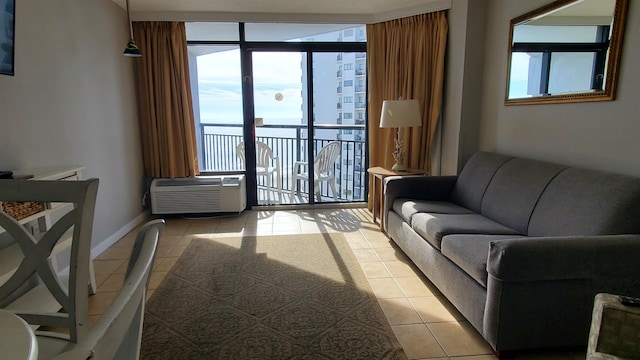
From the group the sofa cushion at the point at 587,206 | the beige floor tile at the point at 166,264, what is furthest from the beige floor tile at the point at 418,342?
the beige floor tile at the point at 166,264

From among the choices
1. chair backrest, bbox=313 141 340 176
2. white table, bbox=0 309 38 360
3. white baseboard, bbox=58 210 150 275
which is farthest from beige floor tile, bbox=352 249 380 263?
white table, bbox=0 309 38 360

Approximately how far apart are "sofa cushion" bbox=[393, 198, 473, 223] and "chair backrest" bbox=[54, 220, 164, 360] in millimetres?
2406

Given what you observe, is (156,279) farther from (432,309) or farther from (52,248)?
(432,309)

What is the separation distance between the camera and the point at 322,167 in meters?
4.77

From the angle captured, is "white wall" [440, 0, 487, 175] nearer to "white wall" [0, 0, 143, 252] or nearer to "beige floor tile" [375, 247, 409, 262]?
"beige floor tile" [375, 247, 409, 262]

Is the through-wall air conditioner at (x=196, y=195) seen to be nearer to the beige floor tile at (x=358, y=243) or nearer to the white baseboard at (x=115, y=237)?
the white baseboard at (x=115, y=237)

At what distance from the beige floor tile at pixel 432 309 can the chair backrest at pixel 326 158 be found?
2.62m

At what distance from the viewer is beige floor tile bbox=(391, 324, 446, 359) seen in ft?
6.06

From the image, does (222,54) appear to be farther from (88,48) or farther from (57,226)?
(57,226)

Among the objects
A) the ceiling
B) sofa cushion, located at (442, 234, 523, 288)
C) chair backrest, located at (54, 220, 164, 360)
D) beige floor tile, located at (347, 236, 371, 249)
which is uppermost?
the ceiling

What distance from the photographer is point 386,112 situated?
12.2 feet

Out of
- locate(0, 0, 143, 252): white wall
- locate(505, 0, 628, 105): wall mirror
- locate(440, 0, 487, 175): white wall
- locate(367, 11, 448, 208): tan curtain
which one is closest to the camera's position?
locate(505, 0, 628, 105): wall mirror

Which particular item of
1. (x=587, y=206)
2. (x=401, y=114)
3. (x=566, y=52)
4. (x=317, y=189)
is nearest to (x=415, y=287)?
(x=587, y=206)

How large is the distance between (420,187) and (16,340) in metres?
3.11
